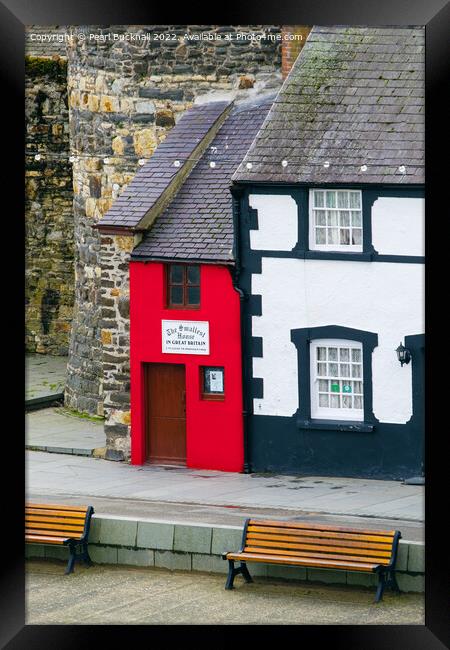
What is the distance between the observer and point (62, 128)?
29078 mm

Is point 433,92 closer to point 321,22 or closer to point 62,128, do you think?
point 321,22

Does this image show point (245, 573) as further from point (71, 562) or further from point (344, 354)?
point (344, 354)

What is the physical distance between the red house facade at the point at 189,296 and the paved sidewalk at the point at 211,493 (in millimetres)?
508

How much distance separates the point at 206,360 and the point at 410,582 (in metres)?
6.94

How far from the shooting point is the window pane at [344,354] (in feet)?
71.4

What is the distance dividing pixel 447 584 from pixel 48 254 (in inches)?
638

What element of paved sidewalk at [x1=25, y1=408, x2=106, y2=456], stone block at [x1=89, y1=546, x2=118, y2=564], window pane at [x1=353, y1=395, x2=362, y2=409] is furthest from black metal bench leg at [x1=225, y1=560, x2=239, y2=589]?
paved sidewalk at [x1=25, y1=408, x2=106, y2=456]

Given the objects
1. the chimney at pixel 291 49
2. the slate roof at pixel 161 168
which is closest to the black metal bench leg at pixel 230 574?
the slate roof at pixel 161 168

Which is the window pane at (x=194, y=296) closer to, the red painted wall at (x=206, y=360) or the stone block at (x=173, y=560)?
the red painted wall at (x=206, y=360)

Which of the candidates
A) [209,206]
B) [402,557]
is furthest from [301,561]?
[209,206]

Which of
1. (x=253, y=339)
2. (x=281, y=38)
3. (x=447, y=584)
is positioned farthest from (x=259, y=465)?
(x=447, y=584)

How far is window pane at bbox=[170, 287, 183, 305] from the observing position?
75.6 feet

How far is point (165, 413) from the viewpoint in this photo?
23.2m

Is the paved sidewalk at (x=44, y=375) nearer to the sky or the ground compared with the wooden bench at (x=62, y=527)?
nearer to the sky
